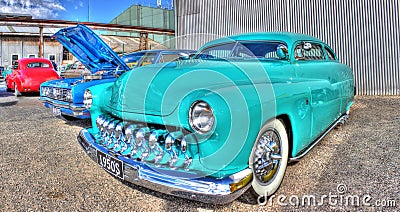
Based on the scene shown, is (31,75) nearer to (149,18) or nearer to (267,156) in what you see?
(267,156)

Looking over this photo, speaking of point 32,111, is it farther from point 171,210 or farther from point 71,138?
point 171,210

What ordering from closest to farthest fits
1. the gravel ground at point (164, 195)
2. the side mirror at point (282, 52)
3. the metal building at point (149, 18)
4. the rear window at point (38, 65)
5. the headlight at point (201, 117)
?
1. the headlight at point (201, 117)
2. the gravel ground at point (164, 195)
3. the side mirror at point (282, 52)
4. the rear window at point (38, 65)
5. the metal building at point (149, 18)

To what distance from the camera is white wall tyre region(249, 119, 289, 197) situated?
1.96 m

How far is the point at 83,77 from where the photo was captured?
5.01 meters

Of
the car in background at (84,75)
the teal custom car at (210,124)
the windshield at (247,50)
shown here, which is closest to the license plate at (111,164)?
the teal custom car at (210,124)

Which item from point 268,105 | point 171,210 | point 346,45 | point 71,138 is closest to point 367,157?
point 268,105

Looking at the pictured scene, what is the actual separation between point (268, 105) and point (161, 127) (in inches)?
30.1

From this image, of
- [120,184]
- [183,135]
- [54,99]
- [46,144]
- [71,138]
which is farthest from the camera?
[54,99]

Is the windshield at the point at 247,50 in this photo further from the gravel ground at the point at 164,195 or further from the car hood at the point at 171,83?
the gravel ground at the point at 164,195

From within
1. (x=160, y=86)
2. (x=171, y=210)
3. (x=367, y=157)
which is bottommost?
(x=171, y=210)

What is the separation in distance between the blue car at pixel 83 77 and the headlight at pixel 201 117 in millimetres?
3049

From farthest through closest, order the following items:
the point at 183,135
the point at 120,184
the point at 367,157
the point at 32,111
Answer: the point at 32,111 < the point at 367,157 < the point at 120,184 < the point at 183,135

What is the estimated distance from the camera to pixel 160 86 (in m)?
2.10

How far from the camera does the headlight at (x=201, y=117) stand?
5.64 feet
